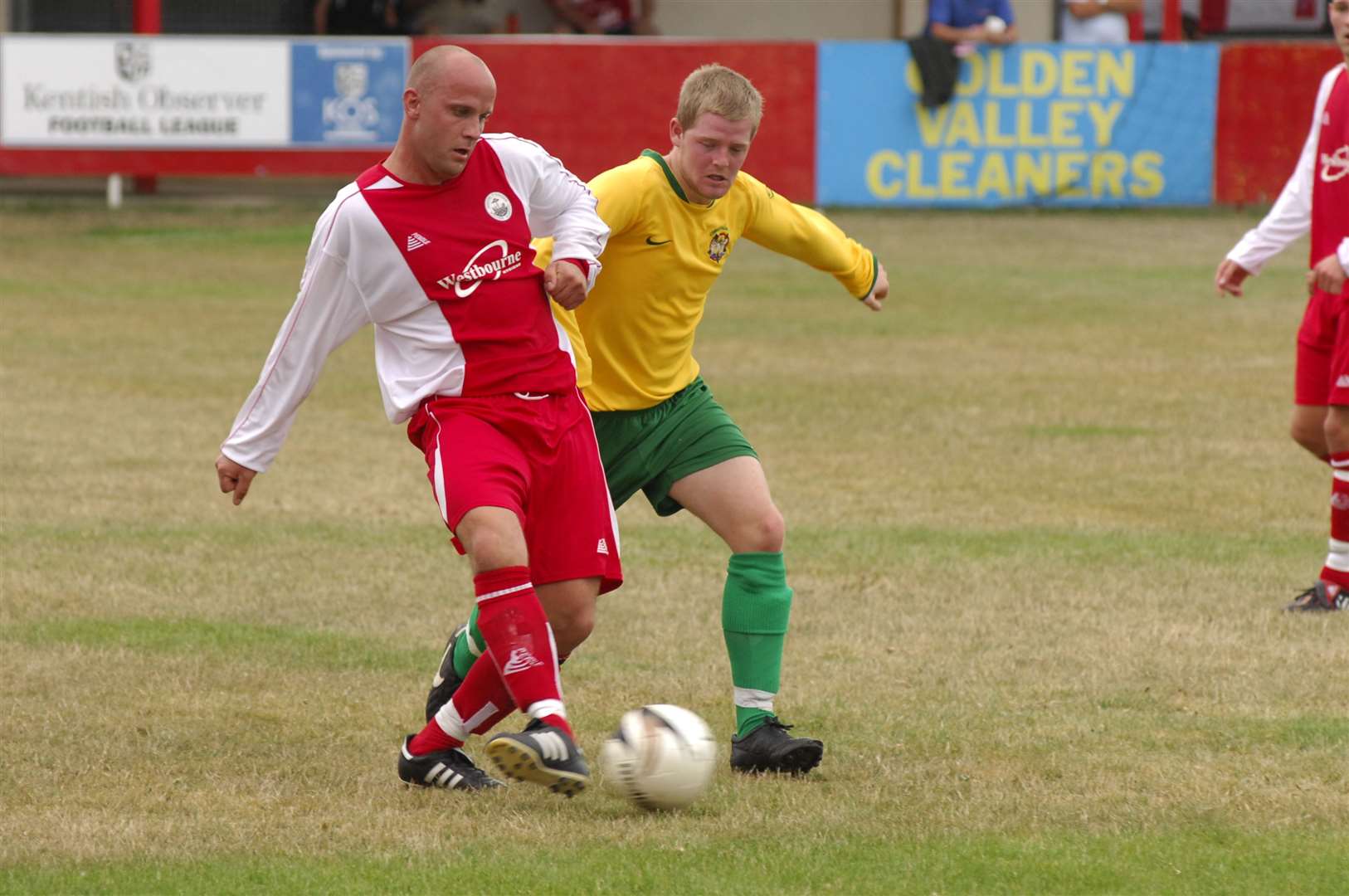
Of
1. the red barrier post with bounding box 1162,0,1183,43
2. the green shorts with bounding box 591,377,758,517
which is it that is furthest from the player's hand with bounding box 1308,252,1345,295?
the red barrier post with bounding box 1162,0,1183,43

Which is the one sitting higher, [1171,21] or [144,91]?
[1171,21]

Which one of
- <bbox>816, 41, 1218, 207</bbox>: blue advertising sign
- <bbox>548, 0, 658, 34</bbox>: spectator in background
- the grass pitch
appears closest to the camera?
the grass pitch

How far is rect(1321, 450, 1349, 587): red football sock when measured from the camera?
7.46 metres

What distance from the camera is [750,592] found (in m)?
5.46

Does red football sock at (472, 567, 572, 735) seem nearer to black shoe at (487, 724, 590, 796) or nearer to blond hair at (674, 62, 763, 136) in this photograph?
black shoe at (487, 724, 590, 796)

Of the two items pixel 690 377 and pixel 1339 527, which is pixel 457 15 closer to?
pixel 1339 527

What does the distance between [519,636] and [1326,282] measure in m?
3.70

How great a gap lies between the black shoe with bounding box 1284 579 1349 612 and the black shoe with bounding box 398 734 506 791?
3442 mm

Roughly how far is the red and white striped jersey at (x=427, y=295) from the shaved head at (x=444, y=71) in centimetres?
27

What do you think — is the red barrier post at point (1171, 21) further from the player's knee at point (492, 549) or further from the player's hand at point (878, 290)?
the player's knee at point (492, 549)

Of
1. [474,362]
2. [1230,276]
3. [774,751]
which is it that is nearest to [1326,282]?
[1230,276]

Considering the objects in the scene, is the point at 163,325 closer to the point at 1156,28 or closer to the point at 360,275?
the point at 360,275

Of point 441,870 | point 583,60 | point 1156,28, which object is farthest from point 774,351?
point 1156,28

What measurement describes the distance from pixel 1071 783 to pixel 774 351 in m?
8.88
